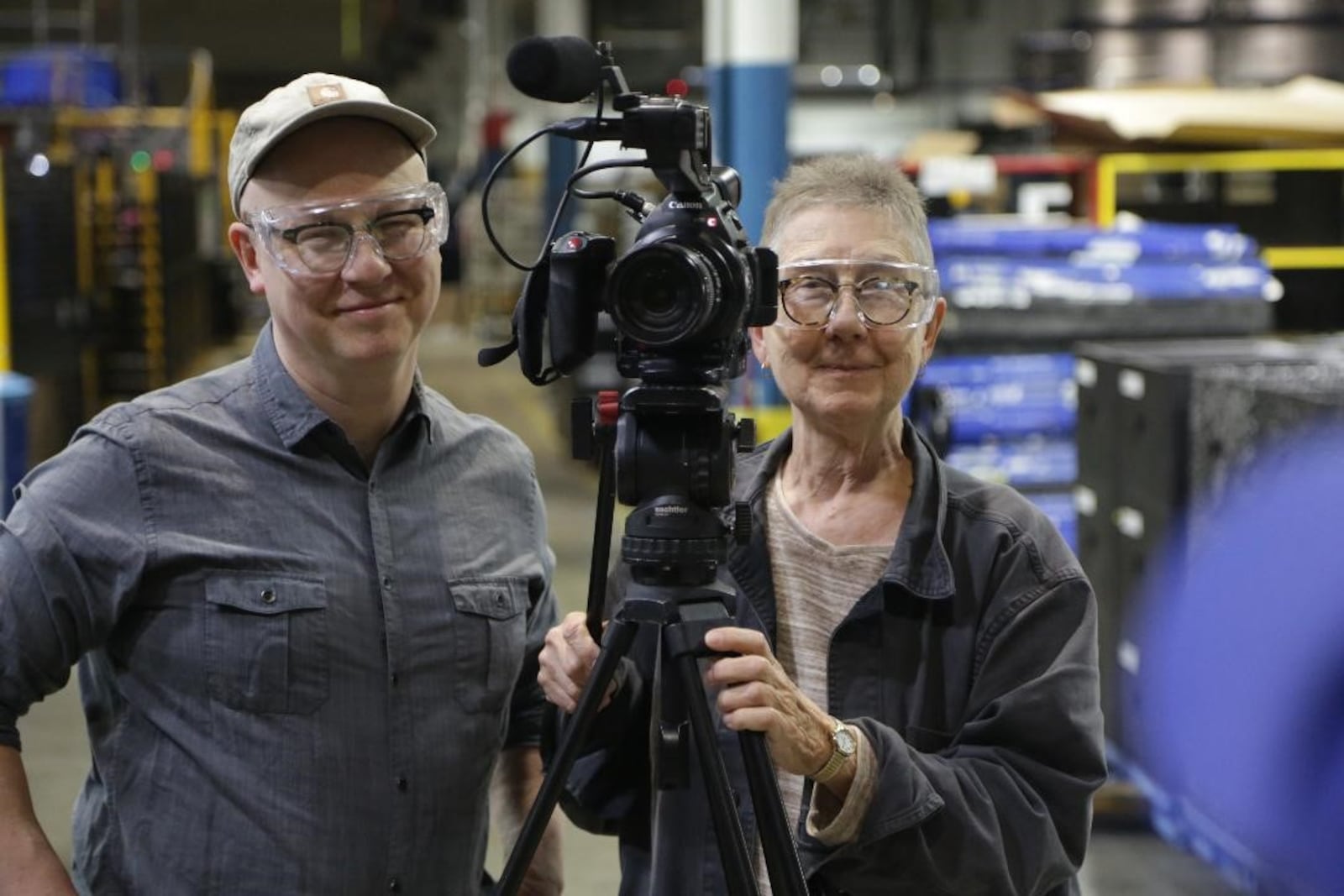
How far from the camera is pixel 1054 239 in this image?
584cm

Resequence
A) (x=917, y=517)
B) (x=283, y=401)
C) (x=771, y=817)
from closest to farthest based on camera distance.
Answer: (x=771, y=817) → (x=917, y=517) → (x=283, y=401)

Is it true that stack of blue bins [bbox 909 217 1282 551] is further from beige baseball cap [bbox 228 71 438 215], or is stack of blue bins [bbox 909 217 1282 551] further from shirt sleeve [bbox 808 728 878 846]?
shirt sleeve [bbox 808 728 878 846]

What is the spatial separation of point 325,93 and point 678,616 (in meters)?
0.71

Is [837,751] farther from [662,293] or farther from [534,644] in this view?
[534,644]

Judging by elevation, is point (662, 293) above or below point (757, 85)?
below

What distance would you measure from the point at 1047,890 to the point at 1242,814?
2.14 m

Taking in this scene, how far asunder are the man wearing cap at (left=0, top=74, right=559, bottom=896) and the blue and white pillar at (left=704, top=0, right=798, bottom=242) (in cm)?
481

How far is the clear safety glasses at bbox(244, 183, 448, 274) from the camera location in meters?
1.83

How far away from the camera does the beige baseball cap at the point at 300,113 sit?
1.82 m

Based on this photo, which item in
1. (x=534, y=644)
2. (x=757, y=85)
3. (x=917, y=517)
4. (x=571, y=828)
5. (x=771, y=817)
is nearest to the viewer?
(x=771, y=817)

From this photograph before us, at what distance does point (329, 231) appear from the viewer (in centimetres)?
184

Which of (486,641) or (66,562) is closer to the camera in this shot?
(66,562)

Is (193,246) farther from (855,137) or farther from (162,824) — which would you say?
(162,824)

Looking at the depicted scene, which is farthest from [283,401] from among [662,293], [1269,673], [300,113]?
[1269,673]
